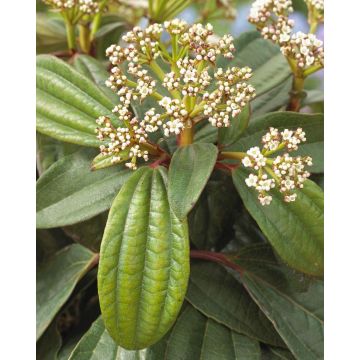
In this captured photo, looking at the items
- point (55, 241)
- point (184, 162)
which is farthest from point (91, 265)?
point (184, 162)

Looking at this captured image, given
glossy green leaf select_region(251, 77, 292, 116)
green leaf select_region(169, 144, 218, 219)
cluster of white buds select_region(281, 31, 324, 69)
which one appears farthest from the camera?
glossy green leaf select_region(251, 77, 292, 116)

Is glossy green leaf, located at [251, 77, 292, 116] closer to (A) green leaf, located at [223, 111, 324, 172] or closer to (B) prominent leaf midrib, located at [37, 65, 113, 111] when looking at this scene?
(A) green leaf, located at [223, 111, 324, 172]

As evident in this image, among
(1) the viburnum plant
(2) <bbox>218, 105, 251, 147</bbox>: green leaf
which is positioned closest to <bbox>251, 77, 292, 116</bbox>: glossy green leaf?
(1) the viburnum plant

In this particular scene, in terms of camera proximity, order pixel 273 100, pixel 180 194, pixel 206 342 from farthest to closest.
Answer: pixel 273 100 < pixel 206 342 < pixel 180 194

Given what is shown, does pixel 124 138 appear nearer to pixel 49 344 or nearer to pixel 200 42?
pixel 200 42

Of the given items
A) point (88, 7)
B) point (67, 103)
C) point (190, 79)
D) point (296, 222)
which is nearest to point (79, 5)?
point (88, 7)
